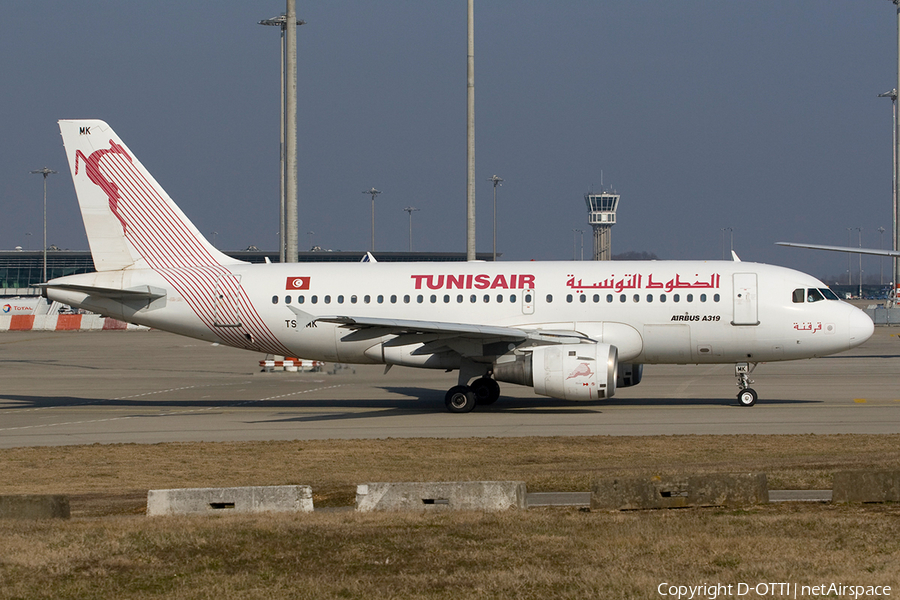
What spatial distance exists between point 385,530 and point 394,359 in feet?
53.6

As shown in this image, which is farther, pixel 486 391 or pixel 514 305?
pixel 486 391

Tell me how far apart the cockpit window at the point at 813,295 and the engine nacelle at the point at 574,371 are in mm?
5977

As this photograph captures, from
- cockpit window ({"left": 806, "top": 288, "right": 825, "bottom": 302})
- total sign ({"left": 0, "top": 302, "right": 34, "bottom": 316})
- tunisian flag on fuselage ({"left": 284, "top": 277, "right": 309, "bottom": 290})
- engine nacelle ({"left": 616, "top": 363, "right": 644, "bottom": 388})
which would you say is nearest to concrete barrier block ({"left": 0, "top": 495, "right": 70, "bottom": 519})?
tunisian flag on fuselage ({"left": 284, "top": 277, "right": 309, "bottom": 290})

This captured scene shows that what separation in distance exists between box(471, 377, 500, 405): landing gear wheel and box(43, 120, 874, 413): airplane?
46 mm

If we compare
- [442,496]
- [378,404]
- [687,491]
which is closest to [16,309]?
[378,404]

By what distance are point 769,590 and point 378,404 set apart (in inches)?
864

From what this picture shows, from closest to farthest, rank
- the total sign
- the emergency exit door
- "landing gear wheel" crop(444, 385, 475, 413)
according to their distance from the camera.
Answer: the emergency exit door < "landing gear wheel" crop(444, 385, 475, 413) < the total sign

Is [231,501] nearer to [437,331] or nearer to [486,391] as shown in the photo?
[437,331]

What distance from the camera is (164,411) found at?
29.0m

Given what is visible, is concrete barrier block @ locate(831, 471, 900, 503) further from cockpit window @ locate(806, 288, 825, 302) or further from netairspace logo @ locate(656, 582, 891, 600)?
cockpit window @ locate(806, 288, 825, 302)

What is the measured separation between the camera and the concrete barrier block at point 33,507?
12.6 m

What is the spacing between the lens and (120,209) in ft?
97.8

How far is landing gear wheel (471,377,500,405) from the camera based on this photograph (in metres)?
29.1

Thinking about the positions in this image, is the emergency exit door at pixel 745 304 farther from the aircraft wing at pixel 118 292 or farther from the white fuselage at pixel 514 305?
the aircraft wing at pixel 118 292
